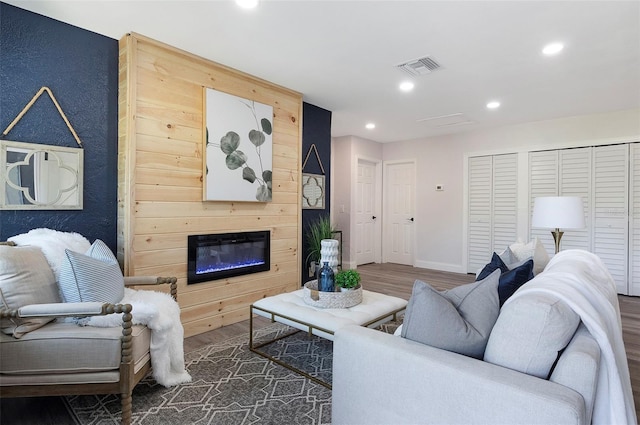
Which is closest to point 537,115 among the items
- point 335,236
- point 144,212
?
point 335,236

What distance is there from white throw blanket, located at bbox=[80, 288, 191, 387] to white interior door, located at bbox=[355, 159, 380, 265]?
4508mm

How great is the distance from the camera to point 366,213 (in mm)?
6691

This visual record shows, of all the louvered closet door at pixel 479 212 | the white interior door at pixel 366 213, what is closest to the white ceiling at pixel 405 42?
the louvered closet door at pixel 479 212

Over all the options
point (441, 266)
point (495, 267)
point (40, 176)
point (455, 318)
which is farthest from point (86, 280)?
point (441, 266)

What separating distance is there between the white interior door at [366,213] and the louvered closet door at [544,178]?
2.72 meters

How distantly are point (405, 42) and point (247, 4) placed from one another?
1.24 m

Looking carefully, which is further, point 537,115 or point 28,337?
point 537,115

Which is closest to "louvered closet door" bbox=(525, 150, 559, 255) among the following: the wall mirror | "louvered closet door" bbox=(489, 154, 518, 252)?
"louvered closet door" bbox=(489, 154, 518, 252)

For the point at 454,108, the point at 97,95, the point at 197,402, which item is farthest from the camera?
the point at 454,108

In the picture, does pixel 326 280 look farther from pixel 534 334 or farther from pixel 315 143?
pixel 315 143

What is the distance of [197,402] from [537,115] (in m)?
5.23

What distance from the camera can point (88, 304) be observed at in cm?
167

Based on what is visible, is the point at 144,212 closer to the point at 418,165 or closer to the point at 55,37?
the point at 55,37

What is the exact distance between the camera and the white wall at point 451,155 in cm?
473
